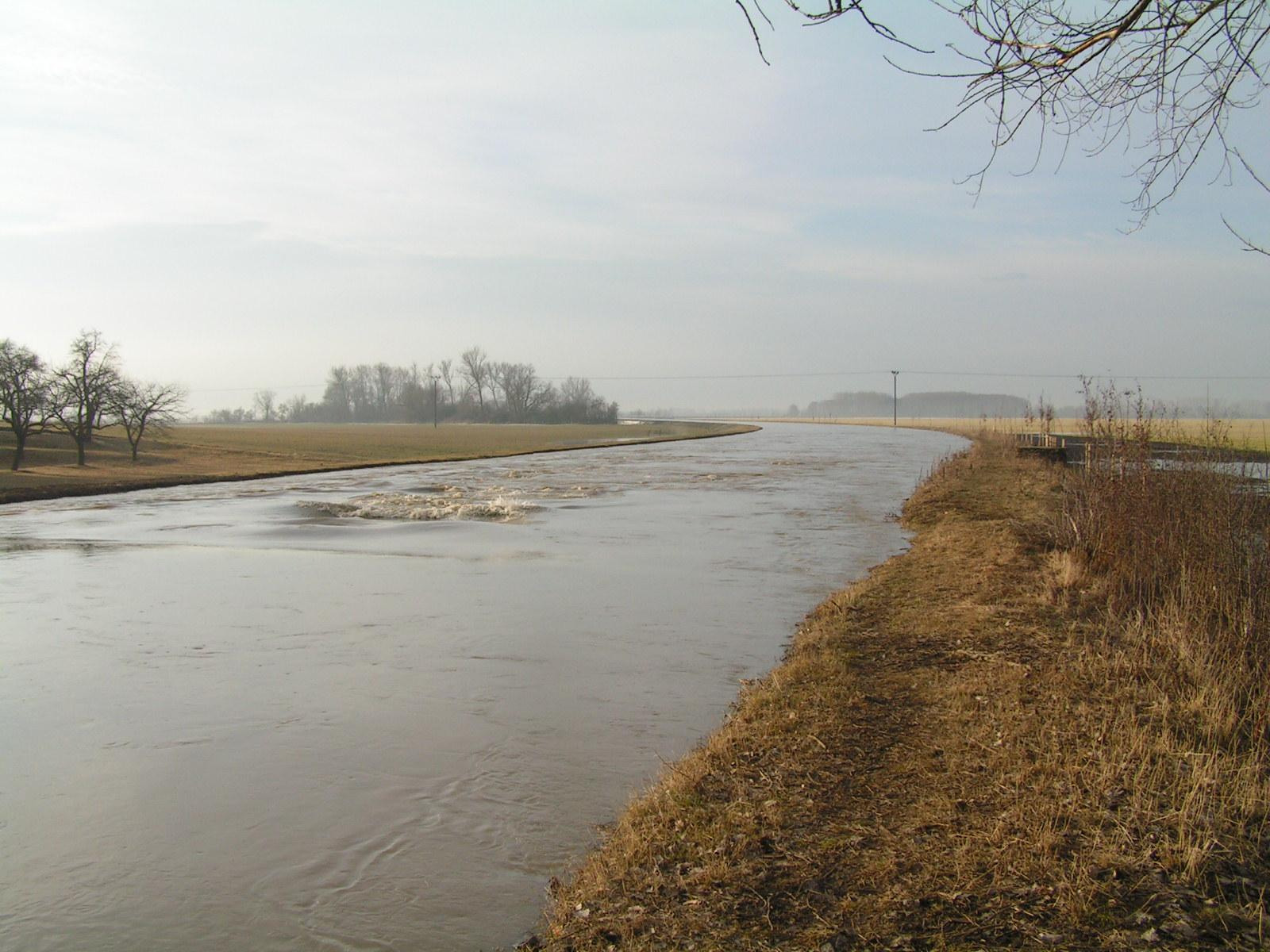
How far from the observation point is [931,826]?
197 inches

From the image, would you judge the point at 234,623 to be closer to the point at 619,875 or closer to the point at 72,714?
the point at 72,714

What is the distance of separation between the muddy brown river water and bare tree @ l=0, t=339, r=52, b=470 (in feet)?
102

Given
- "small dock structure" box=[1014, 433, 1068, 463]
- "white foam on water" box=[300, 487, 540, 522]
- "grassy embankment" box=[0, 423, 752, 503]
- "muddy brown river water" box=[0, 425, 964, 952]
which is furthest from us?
"small dock structure" box=[1014, 433, 1068, 463]

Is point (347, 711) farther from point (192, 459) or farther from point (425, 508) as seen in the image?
point (192, 459)

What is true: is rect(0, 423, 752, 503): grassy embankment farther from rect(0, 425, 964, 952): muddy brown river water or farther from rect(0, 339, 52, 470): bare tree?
rect(0, 425, 964, 952): muddy brown river water

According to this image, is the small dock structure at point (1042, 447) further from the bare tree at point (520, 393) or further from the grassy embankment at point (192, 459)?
the bare tree at point (520, 393)

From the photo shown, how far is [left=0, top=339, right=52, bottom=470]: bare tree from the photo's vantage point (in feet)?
153

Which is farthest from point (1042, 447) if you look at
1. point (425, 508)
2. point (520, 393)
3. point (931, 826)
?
point (520, 393)

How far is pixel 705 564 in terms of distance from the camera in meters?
17.0

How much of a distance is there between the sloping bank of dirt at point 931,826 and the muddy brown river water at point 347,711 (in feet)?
2.59

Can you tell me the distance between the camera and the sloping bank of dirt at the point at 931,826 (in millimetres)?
4066

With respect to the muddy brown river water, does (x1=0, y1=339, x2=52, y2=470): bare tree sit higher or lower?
higher

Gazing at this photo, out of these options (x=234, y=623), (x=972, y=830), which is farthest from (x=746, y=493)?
(x=972, y=830)

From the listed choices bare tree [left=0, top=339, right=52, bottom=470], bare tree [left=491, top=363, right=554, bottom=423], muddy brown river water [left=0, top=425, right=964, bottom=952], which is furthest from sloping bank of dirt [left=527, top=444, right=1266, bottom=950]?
bare tree [left=491, top=363, right=554, bottom=423]
